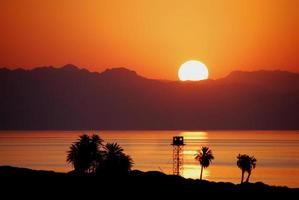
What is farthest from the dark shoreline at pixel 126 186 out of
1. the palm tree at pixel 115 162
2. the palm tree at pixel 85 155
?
the palm tree at pixel 85 155

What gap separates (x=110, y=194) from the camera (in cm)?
9400

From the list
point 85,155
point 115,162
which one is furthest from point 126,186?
point 85,155

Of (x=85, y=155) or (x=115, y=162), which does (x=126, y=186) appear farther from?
(x=85, y=155)

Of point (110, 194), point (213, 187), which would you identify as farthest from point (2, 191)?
point (213, 187)

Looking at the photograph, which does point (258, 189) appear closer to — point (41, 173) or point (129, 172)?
point (129, 172)

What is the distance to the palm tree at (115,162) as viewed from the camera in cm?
11469

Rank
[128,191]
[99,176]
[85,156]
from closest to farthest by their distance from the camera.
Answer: [128,191], [99,176], [85,156]

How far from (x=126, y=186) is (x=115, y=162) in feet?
55.3

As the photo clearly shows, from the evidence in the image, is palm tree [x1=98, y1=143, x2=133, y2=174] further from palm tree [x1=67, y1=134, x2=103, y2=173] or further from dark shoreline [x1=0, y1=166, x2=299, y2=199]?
dark shoreline [x1=0, y1=166, x2=299, y2=199]

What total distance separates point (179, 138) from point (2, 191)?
74.2 meters

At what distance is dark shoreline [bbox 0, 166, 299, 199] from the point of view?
94938mm

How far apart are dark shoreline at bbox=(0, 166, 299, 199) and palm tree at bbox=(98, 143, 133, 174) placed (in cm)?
646

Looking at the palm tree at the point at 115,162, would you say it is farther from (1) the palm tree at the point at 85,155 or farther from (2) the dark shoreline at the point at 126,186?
(2) the dark shoreline at the point at 126,186

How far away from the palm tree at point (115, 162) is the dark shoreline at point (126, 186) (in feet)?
21.2
